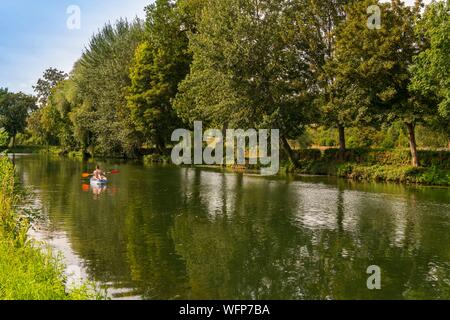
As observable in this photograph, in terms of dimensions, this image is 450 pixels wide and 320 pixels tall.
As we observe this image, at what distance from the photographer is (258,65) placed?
50.9 meters

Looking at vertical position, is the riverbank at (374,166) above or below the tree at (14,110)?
below

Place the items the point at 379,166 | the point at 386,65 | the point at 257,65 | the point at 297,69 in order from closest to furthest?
the point at 386,65, the point at 379,166, the point at 257,65, the point at 297,69

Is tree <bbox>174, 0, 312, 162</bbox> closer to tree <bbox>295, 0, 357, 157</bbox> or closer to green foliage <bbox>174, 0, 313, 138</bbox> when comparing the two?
green foliage <bbox>174, 0, 313, 138</bbox>

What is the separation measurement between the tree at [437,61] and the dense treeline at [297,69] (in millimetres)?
81

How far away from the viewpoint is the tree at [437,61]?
3525 centimetres

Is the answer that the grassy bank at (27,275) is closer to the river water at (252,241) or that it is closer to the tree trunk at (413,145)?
the river water at (252,241)

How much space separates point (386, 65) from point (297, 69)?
12557 millimetres

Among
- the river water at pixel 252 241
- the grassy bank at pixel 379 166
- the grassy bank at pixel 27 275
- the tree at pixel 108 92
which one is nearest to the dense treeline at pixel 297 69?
the grassy bank at pixel 379 166

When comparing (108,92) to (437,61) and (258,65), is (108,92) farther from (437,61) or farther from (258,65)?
(437,61)

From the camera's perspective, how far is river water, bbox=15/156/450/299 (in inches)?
552

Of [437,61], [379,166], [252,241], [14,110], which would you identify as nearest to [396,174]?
[379,166]

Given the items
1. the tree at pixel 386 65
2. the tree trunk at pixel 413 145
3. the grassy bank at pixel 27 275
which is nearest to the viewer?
the grassy bank at pixel 27 275
